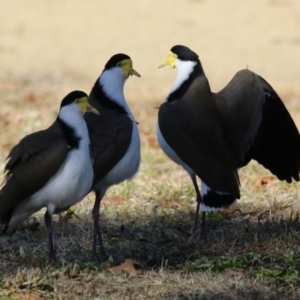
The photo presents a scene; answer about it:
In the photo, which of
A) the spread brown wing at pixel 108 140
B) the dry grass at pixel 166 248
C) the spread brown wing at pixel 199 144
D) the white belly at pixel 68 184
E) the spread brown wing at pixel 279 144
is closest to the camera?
the dry grass at pixel 166 248

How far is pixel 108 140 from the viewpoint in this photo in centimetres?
614

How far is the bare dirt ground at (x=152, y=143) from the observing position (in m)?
5.35

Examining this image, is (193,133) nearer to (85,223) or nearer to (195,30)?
(85,223)

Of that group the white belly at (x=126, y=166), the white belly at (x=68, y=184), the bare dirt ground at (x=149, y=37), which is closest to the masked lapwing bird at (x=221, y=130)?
the white belly at (x=126, y=166)

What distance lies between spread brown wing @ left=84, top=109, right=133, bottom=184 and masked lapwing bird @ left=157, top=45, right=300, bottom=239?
337mm

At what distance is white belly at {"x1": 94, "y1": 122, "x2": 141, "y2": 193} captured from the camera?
6.19 m

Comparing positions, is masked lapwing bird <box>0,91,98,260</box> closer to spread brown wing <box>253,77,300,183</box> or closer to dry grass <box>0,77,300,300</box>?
dry grass <box>0,77,300,300</box>

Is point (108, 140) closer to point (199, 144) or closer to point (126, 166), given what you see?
point (126, 166)

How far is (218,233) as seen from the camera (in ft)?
21.8

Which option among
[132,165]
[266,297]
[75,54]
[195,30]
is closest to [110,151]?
[132,165]

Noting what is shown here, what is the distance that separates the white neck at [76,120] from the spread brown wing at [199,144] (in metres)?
0.82

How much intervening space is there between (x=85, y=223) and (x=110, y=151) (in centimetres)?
92

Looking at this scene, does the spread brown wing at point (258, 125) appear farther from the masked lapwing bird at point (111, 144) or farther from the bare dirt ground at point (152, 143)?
the masked lapwing bird at point (111, 144)

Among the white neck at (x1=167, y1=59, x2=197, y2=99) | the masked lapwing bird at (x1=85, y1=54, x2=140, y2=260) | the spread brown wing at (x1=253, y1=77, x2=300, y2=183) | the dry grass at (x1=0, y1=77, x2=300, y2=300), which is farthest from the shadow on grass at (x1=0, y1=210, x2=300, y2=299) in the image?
the white neck at (x1=167, y1=59, x2=197, y2=99)
